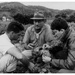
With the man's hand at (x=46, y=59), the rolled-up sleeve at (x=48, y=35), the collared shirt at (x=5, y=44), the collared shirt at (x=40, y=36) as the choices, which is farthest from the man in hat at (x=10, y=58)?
the rolled-up sleeve at (x=48, y=35)

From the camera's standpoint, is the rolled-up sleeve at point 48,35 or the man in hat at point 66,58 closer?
the man in hat at point 66,58

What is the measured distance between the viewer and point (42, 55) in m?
2.01

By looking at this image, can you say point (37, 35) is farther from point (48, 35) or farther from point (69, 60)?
point (69, 60)

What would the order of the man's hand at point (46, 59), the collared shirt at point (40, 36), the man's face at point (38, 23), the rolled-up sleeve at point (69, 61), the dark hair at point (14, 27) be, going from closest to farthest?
the rolled-up sleeve at point (69, 61) < the man's hand at point (46, 59) < the dark hair at point (14, 27) < the man's face at point (38, 23) < the collared shirt at point (40, 36)

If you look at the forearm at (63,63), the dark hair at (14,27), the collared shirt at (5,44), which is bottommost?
the forearm at (63,63)

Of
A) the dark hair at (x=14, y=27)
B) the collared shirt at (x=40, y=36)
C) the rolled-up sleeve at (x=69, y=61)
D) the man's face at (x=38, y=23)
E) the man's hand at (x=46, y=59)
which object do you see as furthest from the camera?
the collared shirt at (x=40, y=36)

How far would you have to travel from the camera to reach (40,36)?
2457 mm

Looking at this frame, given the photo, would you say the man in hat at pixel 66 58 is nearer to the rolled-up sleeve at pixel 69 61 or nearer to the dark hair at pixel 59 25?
the rolled-up sleeve at pixel 69 61

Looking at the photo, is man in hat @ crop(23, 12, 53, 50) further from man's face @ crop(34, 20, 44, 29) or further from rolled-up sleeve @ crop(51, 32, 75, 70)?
rolled-up sleeve @ crop(51, 32, 75, 70)

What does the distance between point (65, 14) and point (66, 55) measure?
2.50m

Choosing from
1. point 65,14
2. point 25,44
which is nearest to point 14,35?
point 25,44

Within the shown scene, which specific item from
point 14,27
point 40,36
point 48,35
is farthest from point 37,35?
point 14,27

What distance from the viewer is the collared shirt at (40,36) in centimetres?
246

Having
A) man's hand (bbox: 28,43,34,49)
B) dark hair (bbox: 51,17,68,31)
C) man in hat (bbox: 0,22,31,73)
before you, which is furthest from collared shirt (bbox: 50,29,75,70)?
man's hand (bbox: 28,43,34,49)
